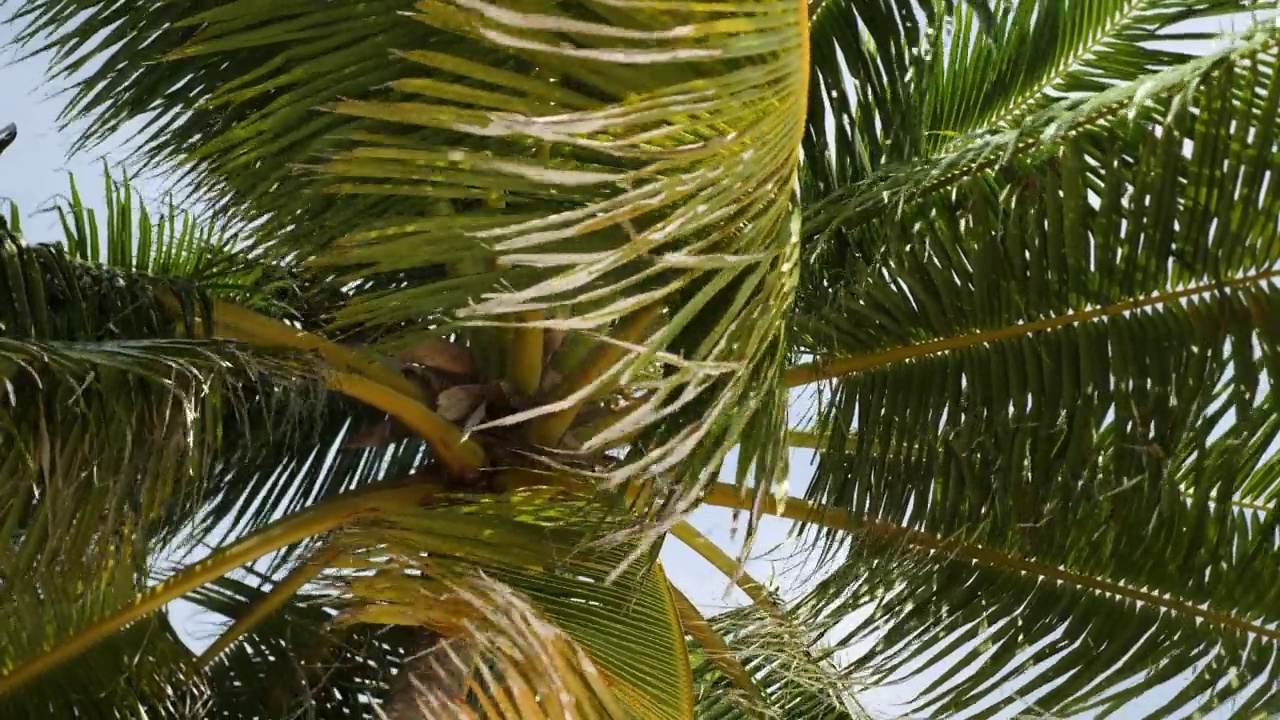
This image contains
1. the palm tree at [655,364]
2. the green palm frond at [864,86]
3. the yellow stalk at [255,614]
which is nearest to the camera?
the palm tree at [655,364]

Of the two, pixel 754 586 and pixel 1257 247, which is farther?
pixel 754 586

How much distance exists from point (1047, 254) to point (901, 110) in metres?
0.68

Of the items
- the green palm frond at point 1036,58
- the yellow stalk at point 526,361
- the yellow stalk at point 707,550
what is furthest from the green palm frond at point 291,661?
the green palm frond at point 1036,58

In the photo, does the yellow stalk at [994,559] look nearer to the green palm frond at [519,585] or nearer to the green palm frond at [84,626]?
the green palm frond at [519,585]

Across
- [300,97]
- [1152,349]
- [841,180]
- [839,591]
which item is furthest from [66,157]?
[1152,349]

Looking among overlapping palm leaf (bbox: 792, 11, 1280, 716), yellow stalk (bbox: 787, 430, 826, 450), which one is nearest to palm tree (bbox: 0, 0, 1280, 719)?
overlapping palm leaf (bbox: 792, 11, 1280, 716)

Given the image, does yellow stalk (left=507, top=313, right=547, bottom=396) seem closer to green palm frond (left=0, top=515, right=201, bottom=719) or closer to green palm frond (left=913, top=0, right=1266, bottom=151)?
green palm frond (left=0, top=515, right=201, bottom=719)

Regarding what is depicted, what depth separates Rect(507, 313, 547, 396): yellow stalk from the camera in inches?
85.2

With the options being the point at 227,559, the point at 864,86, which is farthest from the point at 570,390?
the point at 864,86

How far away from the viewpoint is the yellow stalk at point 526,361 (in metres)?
2.16

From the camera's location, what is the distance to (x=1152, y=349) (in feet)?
5.79

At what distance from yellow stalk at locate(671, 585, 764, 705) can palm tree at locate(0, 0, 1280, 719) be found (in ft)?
0.06

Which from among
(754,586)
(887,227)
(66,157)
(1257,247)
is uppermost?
(66,157)

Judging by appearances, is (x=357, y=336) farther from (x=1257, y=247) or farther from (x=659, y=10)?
(x=1257, y=247)
